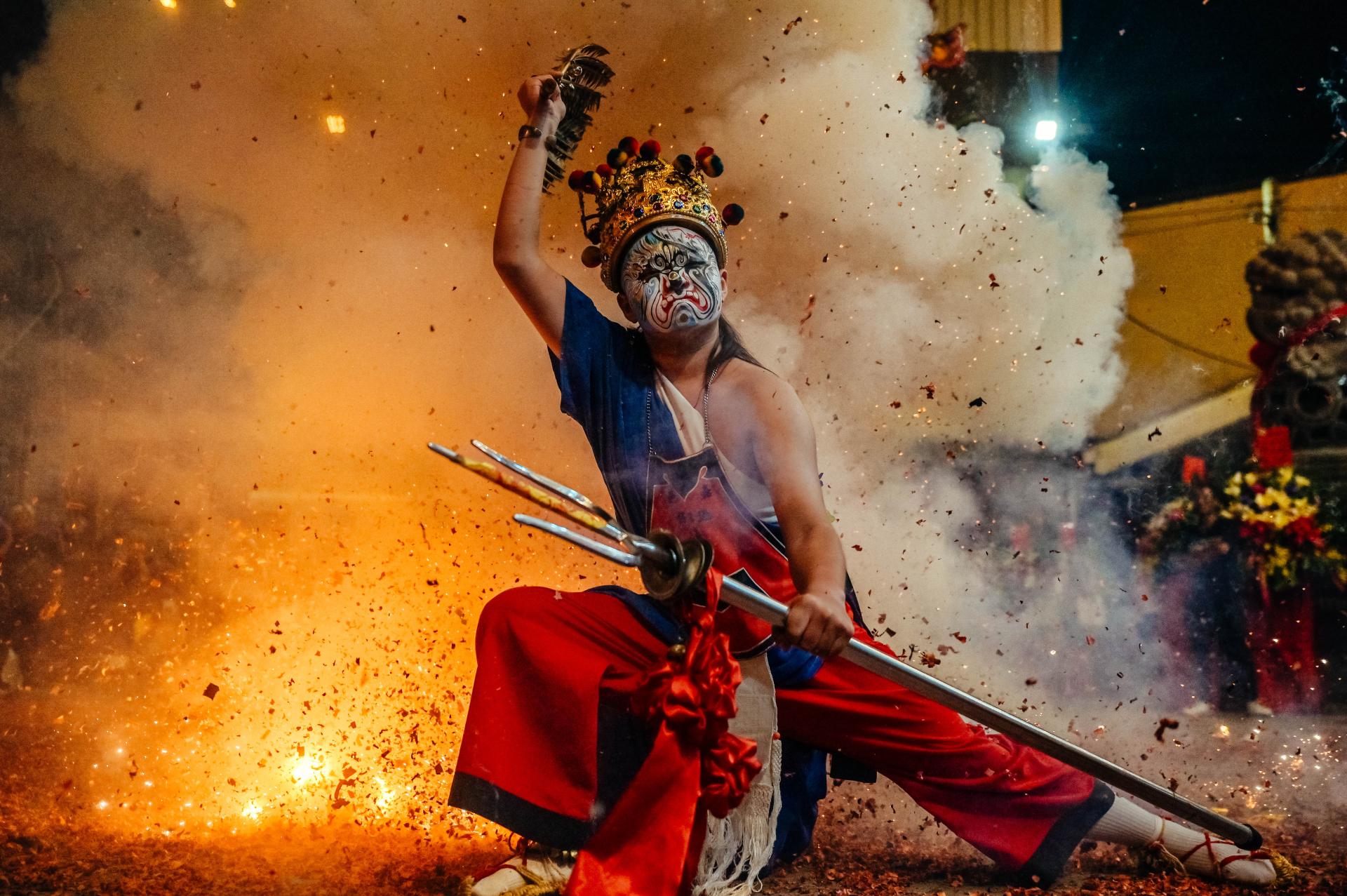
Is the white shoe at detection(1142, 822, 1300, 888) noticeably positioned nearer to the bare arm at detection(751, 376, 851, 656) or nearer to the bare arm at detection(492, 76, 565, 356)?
the bare arm at detection(751, 376, 851, 656)

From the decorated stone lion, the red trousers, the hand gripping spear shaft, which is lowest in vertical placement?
the red trousers

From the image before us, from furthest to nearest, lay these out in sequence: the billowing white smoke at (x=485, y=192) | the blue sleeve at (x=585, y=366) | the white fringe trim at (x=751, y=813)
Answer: the billowing white smoke at (x=485, y=192) < the blue sleeve at (x=585, y=366) < the white fringe trim at (x=751, y=813)

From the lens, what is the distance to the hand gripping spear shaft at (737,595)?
91.7 inches

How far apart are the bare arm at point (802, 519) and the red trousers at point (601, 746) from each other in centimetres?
43

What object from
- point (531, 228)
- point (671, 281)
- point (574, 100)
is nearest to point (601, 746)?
point (671, 281)

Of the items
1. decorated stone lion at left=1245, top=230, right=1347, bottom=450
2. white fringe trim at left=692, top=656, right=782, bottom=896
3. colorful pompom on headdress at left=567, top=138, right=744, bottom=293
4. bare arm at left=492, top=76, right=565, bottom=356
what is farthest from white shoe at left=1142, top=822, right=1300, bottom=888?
decorated stone lion at left=1245, top=230, right=1347, bottom=450

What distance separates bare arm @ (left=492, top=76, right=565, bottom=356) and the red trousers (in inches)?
36.4

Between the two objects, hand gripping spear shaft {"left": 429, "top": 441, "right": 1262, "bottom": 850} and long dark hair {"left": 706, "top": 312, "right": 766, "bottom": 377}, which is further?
long dark hair {"left": 706, "top": 312, "right": 766, "bottom": 377}

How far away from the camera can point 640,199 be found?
326 centimetres


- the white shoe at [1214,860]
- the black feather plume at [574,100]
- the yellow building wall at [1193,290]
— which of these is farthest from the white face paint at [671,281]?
the yellow building wall at [1193,290]

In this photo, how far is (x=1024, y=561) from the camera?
213 inches

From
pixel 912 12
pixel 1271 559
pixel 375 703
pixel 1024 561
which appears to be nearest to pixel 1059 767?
pixel 1024 561

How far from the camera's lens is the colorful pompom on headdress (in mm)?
3246

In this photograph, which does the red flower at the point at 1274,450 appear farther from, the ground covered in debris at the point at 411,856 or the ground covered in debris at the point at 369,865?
the ground covered in debris at the point at 369,865
